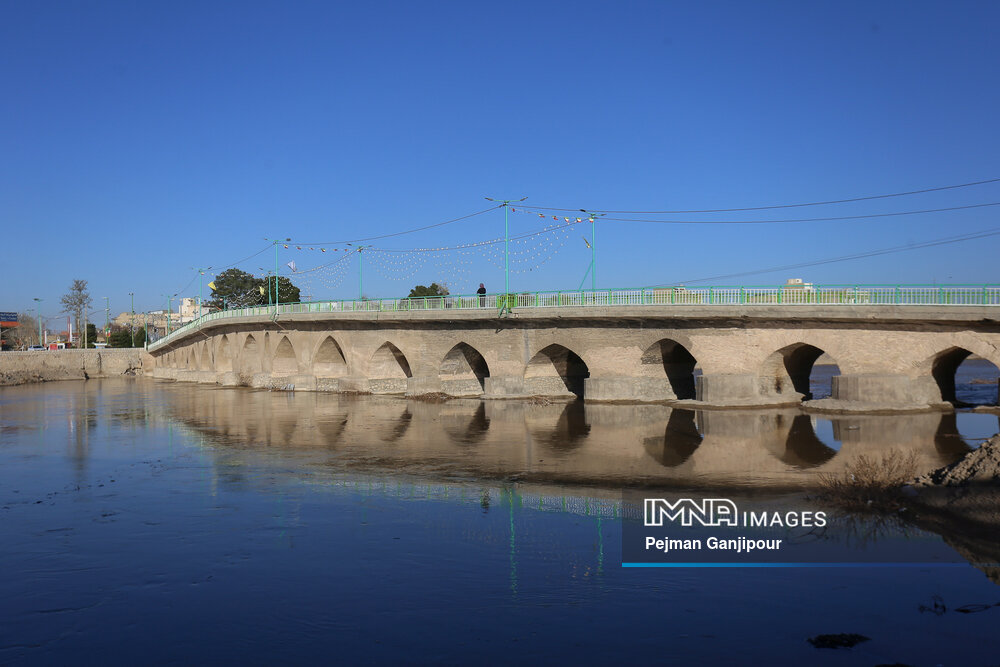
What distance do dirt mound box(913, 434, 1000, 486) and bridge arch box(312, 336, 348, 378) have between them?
32547mm

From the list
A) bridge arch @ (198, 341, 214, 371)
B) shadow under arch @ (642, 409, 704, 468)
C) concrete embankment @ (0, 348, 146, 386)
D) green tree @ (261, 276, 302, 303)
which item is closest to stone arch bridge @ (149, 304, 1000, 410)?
shadow under arch @ (642, 409, 704, 468)

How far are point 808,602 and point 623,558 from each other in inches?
92.4

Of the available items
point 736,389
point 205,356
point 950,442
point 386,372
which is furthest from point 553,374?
point 205,356

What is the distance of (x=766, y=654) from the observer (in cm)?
669

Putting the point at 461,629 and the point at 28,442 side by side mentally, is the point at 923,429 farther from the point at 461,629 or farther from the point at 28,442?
the point at 28,442

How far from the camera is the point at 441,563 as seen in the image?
9.53 meters

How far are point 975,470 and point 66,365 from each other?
220 ft

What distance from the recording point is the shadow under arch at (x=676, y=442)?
16969mm

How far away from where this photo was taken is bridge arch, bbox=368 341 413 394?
120 ft

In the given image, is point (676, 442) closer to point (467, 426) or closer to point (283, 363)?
point (467, 426)

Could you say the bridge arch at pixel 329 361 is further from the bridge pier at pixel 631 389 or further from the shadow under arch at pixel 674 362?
the shadow under arch at pixel 674 362

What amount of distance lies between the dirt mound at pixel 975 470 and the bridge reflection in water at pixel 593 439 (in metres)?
2.51

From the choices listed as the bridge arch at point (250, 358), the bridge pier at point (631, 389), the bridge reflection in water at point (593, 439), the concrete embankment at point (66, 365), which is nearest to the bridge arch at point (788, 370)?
the bridge reflection in water at point (593, 439)

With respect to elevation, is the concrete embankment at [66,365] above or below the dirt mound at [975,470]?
above
